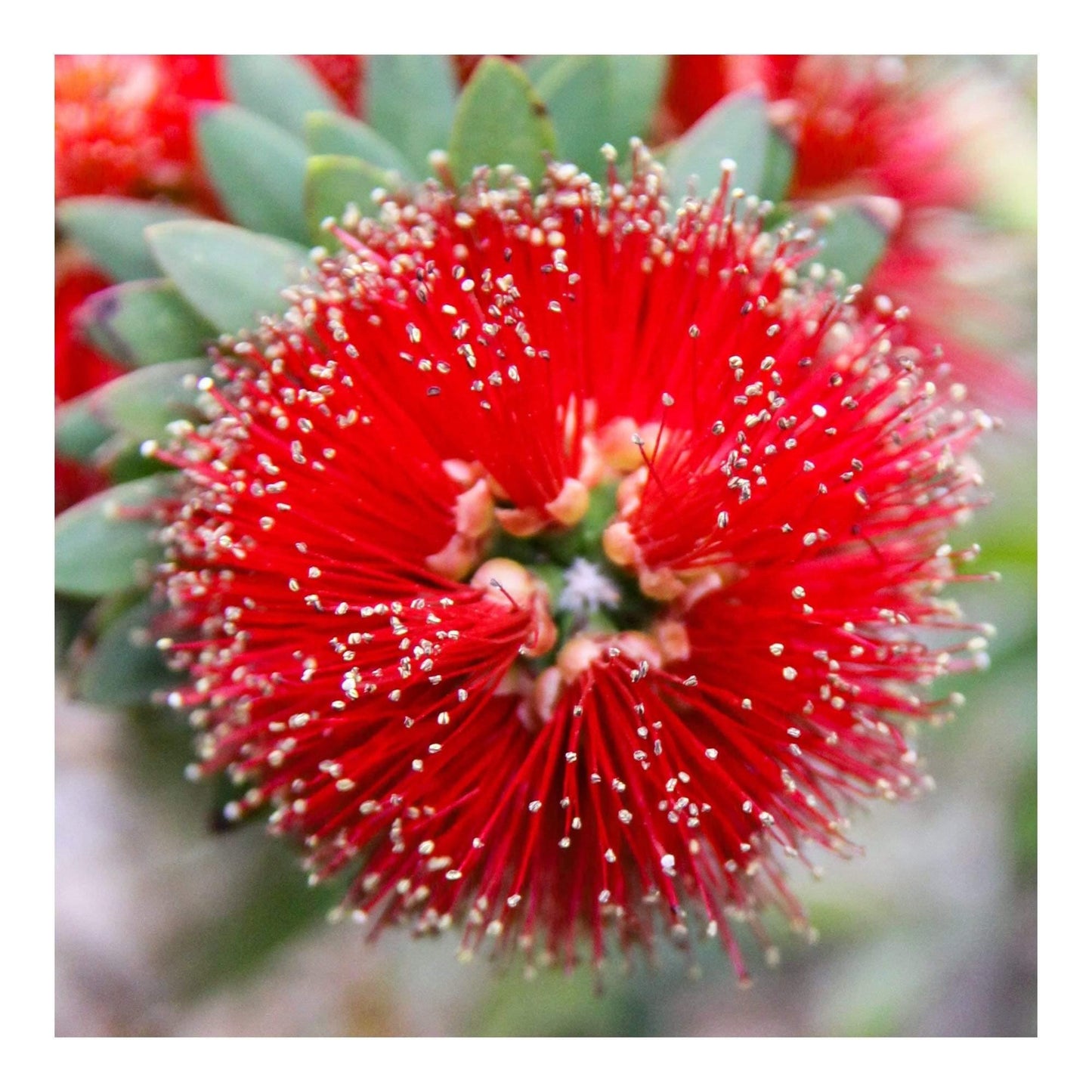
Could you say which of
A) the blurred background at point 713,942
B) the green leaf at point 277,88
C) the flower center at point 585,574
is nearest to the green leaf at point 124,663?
the blurred background at point 713,942

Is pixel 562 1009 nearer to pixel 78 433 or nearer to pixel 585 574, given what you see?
pixel 585 574

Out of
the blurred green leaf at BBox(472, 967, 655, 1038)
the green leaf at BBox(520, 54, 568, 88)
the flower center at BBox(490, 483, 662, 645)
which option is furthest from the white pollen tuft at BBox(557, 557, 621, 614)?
the blurred green leaf at BBox(472, 967, 655, 1038)

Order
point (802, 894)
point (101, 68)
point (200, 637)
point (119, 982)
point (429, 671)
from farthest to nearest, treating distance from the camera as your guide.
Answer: point (802, 894) → point (119, 982) → point (101, 68) → point (200, 637) → point (429, 671)

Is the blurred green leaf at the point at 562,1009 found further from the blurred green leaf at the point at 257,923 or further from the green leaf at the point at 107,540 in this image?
the green leaf at the point at 107,540
